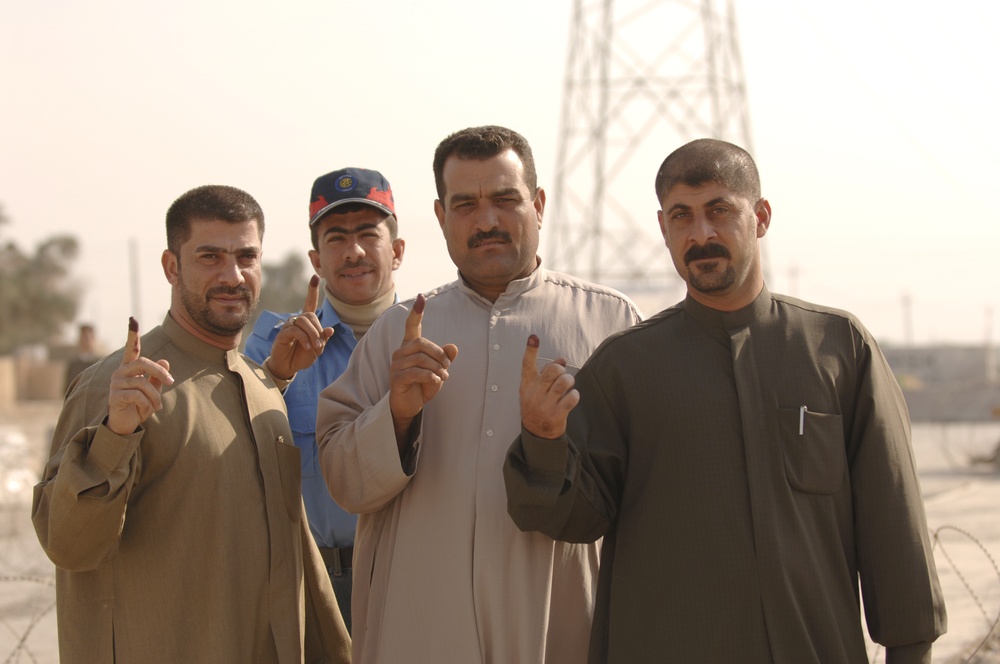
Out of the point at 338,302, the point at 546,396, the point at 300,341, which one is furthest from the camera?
the point at 338,302

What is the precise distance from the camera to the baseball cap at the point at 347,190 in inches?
171

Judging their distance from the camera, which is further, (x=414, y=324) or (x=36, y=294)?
(x=36, y=294)

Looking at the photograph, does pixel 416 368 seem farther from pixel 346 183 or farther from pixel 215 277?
pixel 346 183

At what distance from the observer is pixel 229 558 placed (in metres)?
3.36

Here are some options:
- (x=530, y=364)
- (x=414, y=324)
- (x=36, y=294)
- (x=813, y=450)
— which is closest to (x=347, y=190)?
(x=414, y=324)

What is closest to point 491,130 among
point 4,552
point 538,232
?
point 538,232

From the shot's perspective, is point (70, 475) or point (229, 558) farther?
point (229, 558)

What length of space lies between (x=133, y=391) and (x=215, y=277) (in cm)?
59

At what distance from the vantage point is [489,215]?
3.45 meters

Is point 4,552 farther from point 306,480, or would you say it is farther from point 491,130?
point 491,130

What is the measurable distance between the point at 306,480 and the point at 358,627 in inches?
34.5

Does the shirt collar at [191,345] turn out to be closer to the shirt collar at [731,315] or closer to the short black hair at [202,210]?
the short black hair at [202,210]

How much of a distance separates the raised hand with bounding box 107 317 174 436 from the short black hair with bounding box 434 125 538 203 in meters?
1.03

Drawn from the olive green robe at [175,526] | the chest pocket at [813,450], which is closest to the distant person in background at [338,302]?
the olive green robe at [175,526]
